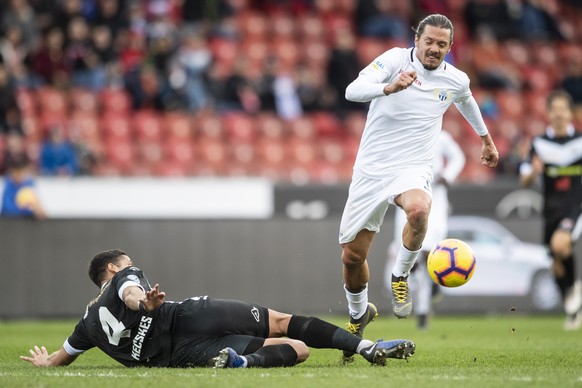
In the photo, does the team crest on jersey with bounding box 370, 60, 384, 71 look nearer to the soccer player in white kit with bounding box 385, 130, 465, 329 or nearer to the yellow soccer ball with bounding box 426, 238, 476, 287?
the yellow soccer ball with bounding box 426, 238, 476, 287

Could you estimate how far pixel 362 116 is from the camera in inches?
856

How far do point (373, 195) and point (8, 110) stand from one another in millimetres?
10573

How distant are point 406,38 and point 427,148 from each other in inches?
596

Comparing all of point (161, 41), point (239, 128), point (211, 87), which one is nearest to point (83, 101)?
point (161, 41)

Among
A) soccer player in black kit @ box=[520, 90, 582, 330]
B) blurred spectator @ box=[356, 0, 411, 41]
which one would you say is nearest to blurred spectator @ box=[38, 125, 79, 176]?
soccer player in black kit @ box=[520, 90, 582, 330]

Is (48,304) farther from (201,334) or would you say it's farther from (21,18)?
(201,334)

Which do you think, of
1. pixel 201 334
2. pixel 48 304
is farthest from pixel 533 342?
pixel 48 304

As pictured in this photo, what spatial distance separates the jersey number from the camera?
7992 mm

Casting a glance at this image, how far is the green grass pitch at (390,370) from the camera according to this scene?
24.1ft

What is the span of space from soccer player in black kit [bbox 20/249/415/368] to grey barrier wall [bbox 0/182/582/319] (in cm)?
805

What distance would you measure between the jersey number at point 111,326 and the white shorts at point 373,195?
7.42 ft

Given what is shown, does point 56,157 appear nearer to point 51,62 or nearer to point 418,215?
point 51,62

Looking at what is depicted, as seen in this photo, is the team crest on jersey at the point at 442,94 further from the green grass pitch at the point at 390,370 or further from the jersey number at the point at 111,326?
the jersey number at the point at 111,326

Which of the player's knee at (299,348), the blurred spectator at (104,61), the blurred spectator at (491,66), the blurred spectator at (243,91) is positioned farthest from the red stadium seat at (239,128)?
the player's knee at (299,348)
